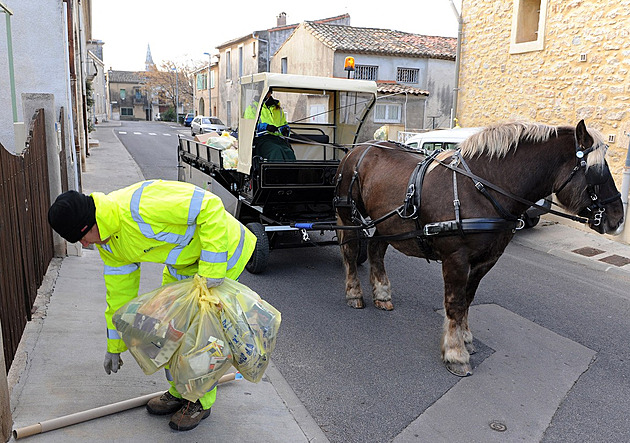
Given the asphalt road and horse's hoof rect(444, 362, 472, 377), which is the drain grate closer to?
the asphalt road

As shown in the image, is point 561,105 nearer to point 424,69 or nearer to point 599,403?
Result: point 599,403

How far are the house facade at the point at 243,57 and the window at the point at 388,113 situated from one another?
9.97m

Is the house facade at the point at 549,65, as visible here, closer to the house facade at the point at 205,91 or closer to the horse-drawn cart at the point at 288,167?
the horse-drawn cart at the point at 288,167

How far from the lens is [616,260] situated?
7578mm

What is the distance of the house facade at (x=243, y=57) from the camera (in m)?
33.9

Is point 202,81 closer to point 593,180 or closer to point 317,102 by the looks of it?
point 317,102

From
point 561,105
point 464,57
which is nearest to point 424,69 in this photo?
point 464,57

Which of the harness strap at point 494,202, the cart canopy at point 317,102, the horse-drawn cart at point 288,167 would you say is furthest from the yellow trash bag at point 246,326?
the cart canopy at point 317,102

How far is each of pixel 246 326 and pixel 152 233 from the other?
2.35ft

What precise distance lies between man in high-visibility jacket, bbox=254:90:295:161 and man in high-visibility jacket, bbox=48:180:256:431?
11.3 ft

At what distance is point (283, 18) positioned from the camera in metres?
39.2

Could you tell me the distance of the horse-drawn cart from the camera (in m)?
6.01

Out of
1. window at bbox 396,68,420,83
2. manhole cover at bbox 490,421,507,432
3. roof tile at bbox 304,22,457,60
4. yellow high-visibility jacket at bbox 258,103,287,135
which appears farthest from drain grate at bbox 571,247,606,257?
window at bbox 396,68,420,83

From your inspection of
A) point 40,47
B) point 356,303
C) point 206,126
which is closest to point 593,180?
point 356,303
